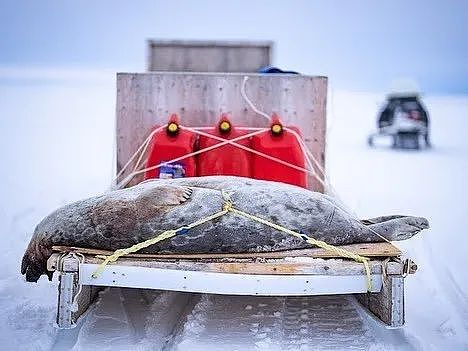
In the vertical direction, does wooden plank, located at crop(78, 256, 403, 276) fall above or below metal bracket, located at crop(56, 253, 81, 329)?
above

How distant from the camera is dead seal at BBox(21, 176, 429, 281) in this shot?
10.5 ft

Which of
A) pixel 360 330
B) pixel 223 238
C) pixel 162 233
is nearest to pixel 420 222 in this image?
pixel 360 330

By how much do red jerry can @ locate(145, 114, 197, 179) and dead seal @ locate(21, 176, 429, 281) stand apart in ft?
4.33

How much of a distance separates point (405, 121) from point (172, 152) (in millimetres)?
9088

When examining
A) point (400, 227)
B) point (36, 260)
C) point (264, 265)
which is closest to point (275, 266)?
point (264, 265)

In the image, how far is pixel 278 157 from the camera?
16.4 feet

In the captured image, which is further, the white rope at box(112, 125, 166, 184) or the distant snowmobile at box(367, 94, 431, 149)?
the distant snowmobile at box(367, 94, 431, 149)

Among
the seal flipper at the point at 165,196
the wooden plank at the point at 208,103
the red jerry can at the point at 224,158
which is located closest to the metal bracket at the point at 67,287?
the seal flipper at the point at 165,196

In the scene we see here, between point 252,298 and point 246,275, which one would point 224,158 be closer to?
point 252,298

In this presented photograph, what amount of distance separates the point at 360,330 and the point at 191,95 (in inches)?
124

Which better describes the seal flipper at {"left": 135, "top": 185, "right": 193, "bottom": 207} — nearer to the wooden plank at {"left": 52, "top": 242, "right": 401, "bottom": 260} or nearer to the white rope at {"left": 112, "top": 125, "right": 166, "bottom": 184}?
the wooden plank at {"left": 52, "top": 242, "right": 401, "bottom": 260}

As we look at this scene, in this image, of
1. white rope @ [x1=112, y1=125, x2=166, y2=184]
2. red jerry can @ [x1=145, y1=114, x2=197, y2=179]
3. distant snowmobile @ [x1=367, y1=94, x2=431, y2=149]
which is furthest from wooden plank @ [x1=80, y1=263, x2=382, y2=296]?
distant snowmobile @ [x1=367, y1=94, x2=431, y2=149]

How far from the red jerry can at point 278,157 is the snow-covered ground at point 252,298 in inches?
46.4

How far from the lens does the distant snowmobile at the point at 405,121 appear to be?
12719 mm
